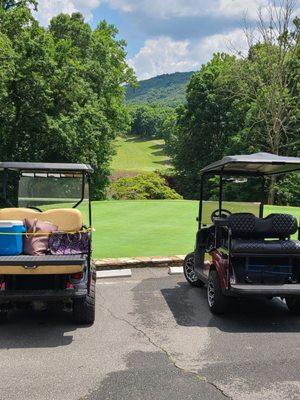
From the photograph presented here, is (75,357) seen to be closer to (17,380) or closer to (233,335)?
(17,380)

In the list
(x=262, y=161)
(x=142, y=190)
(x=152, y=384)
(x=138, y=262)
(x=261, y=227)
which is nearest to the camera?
(x=152, y=384)

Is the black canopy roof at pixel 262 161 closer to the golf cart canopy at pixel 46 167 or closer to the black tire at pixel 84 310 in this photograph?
the golf cart canopy at pixel 46 167

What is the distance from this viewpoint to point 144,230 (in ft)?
45.6

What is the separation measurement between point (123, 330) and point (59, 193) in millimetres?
2740

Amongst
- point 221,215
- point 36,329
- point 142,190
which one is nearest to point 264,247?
point 221,215

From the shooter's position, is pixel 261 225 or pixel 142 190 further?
pixel 142 190

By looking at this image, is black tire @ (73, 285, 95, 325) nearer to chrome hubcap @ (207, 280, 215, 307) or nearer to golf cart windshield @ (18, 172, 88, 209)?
chrome hubcap @ (207, 280, 215, 307)

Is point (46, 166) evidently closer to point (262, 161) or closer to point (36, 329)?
point (36, 329)

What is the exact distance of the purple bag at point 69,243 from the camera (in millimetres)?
5801

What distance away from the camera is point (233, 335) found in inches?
213

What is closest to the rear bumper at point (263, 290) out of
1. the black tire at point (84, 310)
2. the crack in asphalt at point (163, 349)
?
the crack in asphalt at point (163, 349)

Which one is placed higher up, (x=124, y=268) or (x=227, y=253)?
(x=227, y=253)

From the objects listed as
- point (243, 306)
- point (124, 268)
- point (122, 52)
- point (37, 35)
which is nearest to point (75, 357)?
point (243, 306)

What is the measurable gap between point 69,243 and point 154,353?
1821mm
